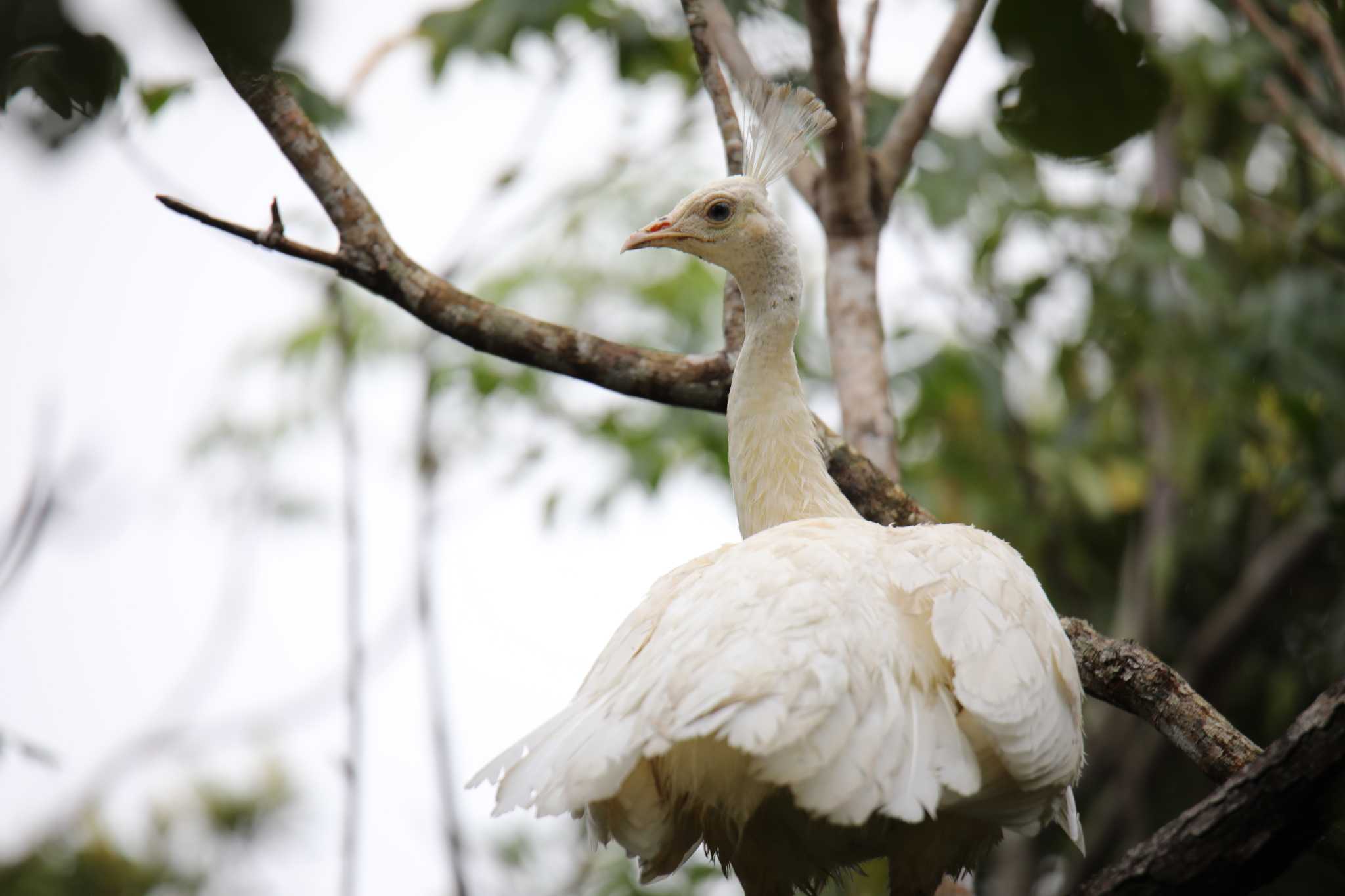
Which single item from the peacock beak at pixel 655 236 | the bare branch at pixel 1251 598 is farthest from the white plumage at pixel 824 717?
the bare branch at pixel 1251 598

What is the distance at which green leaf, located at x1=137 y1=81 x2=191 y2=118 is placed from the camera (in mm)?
4312

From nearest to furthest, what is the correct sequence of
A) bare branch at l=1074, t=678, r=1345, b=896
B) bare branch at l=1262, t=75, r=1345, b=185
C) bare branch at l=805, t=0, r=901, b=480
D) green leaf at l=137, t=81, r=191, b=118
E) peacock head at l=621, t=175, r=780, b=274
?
bare branch at l=1074, t=678, r=1345, b=896
peacock head at l=621, t=175, r=780, b=274
bare branch at l=805, t=0, r=901, b=480
green leaf at l=137, t=81, r=191, b=118
bare branch at l=1262, t=75, r=1345, b=185

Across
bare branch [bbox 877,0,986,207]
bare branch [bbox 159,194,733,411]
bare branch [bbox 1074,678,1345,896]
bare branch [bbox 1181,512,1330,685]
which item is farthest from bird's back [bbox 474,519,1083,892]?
bare branch [bbox 1181,512,1330,685]

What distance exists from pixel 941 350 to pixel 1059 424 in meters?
1.74

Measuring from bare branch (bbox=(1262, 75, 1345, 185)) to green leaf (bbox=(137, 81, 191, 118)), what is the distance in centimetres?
420

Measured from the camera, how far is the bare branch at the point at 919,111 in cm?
372

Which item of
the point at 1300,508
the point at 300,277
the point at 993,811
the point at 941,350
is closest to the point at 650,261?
the point at 941,350

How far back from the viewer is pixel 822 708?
1993mm

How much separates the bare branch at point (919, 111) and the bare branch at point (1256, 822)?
7.93ft

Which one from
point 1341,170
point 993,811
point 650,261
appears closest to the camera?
point 993,811

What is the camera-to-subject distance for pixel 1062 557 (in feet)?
23.0

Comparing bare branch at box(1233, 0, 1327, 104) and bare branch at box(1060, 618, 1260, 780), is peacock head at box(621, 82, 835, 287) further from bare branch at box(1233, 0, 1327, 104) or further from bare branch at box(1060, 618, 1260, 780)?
bare branch at box(1233, 0, 1327, 104)

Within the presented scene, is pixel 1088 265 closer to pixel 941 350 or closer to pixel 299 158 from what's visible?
pixel 941 350

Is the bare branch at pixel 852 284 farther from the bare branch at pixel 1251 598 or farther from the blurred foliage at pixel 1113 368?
the bare branch at pixel 1251 598
